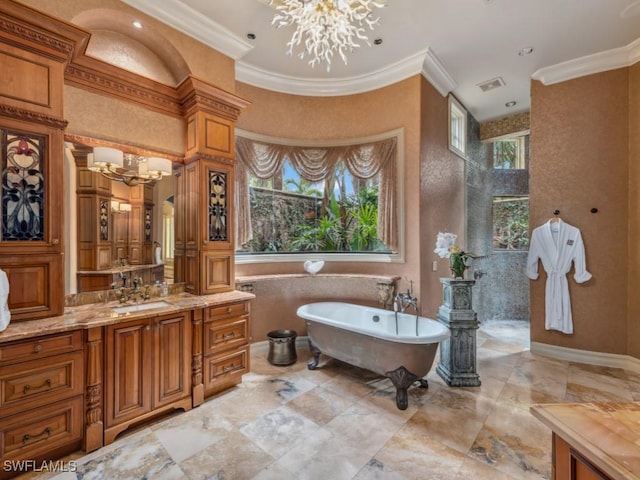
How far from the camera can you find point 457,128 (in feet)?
15.6

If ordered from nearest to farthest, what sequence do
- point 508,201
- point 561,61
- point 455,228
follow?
point 561,61 < point 455,228 < point 508,201

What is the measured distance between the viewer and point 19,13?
1864 millimetres

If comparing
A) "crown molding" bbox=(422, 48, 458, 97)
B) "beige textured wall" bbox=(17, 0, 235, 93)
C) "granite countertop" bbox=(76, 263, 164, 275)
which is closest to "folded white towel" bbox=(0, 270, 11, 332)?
"granite countertop" bbox=(76, 263, 164, 275)

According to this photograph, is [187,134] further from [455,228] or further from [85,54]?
[455,228]

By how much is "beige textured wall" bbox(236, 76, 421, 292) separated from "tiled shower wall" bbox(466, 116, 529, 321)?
2.33 meters

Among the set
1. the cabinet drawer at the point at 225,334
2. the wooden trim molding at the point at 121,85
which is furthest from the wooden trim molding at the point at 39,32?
the cabinet drawer at the point at 225,334

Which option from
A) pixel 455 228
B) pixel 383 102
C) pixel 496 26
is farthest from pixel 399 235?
pixel 496 26

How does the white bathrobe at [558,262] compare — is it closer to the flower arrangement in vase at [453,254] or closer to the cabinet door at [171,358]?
the flower arrangement in vase at [453,254]

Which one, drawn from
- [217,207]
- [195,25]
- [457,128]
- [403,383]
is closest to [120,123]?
[217,207]

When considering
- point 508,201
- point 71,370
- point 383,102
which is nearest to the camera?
point 71,370

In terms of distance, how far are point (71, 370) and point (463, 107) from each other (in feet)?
19.0

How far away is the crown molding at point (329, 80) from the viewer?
3.65 m

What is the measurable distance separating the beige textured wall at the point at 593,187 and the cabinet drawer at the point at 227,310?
12.6ft

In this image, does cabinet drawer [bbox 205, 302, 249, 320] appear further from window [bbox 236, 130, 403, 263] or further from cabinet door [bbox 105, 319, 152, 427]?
window [bbox 236, 130, 403, 263]
